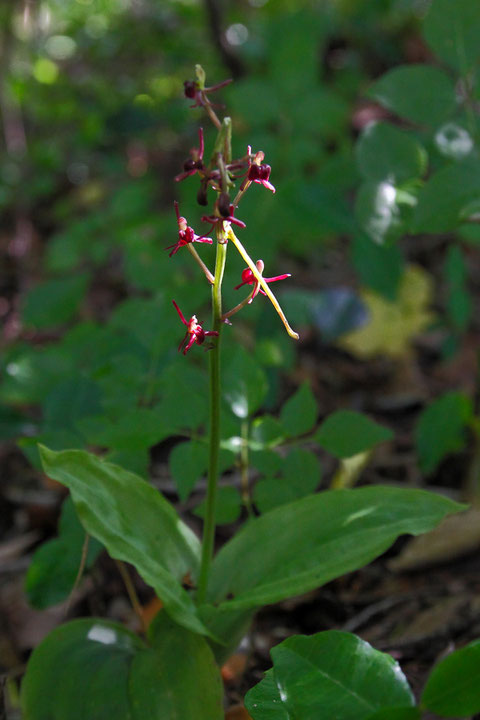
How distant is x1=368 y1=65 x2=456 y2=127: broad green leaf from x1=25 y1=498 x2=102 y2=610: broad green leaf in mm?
1034

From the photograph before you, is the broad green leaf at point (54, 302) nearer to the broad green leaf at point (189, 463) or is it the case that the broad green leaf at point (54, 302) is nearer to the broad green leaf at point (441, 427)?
the broad green leaf at point (189, 463)

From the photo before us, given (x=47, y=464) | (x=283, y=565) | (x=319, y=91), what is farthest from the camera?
(x=319, y=91)

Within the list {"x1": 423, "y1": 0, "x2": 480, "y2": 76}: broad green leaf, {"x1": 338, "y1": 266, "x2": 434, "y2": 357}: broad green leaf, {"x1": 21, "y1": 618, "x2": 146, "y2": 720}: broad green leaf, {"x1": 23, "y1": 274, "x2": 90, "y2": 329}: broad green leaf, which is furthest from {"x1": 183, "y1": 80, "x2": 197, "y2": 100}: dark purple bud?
{"x1": 338, "y1": 266, "x2": 434, "y2": 357}: broad green leaf

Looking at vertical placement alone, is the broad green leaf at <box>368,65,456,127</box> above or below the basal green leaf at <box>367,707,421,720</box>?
above

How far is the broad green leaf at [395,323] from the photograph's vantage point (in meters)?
2.49

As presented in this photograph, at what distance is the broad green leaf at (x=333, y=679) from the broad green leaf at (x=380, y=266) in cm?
114

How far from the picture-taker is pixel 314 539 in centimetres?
100

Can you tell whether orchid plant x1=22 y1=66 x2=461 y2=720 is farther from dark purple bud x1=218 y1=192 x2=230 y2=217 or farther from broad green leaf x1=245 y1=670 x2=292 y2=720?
broad green leaf x1=245 y1=670 x2=292 y2=720

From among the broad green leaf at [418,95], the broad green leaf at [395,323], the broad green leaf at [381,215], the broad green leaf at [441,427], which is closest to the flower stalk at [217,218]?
the broad green leaf at [381,215]

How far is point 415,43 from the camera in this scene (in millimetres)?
3615

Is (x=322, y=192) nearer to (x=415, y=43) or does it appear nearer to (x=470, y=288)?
(x=470, y=288)

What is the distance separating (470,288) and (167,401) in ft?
6.90

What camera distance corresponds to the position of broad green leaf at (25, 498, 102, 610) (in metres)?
1.11

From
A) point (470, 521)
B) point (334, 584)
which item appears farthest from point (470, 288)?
point (334, 584)
